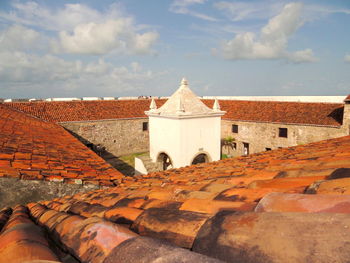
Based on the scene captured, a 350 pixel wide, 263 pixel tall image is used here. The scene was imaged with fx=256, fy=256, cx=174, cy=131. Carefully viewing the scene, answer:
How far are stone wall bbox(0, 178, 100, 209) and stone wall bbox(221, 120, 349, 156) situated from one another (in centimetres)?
1892

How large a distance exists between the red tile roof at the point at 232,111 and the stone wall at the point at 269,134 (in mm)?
442

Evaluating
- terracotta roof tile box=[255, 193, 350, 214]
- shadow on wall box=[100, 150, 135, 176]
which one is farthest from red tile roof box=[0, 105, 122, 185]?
shadow on wall box=[100, 150, 135, 176]

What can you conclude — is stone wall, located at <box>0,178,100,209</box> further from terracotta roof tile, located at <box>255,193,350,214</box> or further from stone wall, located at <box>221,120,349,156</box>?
stone wall, located at <box>221,120,349,156</box>

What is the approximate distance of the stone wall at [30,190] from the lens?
4.14 m

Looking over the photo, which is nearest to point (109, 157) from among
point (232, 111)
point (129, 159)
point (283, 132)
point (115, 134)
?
point (129, 159)

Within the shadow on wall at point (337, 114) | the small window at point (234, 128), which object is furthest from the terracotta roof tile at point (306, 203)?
the small window at point (234, 128)

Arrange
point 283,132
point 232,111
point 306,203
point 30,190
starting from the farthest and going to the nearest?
point 232,111 → point 283,132 → point 30,190 → point 306,203

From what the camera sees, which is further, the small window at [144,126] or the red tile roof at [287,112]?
the small window at [144,126]

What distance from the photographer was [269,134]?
21938mm

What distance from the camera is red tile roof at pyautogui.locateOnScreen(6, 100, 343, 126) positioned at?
19.6 metres

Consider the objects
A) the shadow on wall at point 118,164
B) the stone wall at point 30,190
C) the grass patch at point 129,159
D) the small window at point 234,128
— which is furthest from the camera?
the small window at point 234,128

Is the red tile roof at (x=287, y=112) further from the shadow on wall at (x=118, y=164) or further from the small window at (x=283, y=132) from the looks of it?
the shadow on wall at (x=118, y=164)

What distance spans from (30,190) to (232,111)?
22394mm

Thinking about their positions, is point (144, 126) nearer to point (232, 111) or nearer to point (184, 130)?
point (232, 111)
